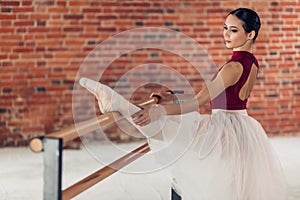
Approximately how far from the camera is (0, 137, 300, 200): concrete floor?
3.21m

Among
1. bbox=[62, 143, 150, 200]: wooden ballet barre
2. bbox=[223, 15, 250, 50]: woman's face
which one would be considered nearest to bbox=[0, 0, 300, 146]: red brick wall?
bbox=[62, 143, 150, 200]: wooden ballet barre

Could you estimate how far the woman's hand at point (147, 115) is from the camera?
200cm

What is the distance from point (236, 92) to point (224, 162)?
1.04 ft

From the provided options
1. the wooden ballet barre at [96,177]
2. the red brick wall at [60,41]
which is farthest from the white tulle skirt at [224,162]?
the red brick wall at [60,41]

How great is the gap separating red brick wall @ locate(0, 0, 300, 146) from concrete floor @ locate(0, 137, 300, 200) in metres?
0.35

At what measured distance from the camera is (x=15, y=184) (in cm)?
351

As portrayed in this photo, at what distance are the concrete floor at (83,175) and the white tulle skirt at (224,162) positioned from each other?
0.85 metres

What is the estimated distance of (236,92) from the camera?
2.29 metres

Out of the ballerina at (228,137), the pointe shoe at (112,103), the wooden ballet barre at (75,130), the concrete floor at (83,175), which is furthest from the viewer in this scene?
the concrete floor at (83,175)

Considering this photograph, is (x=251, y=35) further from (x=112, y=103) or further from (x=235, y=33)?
(x=112, y=103)

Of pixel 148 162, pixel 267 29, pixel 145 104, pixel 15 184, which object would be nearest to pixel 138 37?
pixel 267 29

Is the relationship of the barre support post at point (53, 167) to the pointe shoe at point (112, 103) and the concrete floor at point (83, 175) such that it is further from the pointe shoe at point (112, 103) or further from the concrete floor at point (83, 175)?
the concrete floor at point (83, 175)

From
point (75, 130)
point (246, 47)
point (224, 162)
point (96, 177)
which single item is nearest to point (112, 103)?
point (96, 177)

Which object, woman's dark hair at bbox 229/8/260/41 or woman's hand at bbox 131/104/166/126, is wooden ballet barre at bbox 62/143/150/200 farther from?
woman's dark hair at bbox 229/8/260/41
